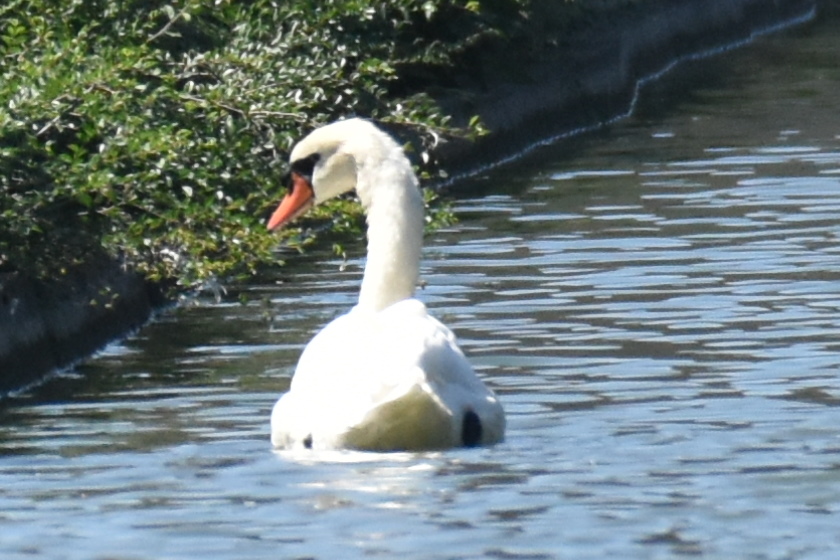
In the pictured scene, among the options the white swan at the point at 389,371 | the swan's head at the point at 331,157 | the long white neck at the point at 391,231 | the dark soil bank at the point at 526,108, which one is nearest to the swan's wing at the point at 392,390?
the white swan at the point at 389,371

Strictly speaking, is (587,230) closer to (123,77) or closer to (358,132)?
(123,77)

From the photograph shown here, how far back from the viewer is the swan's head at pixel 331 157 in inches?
394

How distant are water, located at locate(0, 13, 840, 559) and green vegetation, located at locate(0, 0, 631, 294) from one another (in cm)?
56

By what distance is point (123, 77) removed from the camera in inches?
526

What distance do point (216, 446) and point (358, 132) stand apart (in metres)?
1.48

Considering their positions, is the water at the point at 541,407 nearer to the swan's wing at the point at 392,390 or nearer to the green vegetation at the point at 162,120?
the swan's wing at the point at 392,390

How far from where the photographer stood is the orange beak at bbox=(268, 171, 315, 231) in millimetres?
10422

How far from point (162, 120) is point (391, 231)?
11.9 feet

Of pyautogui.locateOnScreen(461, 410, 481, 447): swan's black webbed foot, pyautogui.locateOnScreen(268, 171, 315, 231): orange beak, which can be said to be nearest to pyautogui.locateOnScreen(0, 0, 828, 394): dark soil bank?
pyautogui.locateOnScreen(268, 171, 315, 231): orange beak

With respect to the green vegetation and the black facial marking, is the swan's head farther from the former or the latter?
the green vegetation

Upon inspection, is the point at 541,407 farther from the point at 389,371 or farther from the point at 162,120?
the point at 162,120

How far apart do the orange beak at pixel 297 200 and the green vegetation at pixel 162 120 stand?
1.36m

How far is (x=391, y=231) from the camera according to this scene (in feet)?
32.1

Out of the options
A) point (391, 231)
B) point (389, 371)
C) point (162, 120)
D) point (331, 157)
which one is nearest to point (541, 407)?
point (391, 231)
